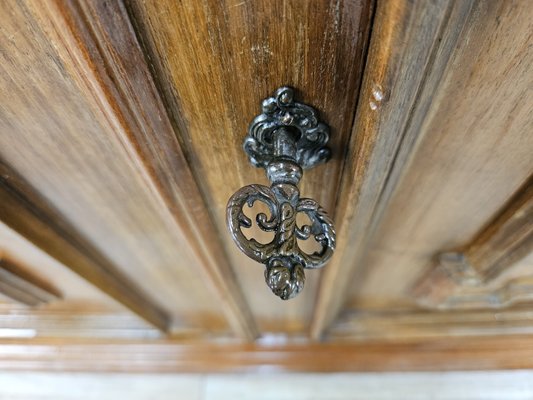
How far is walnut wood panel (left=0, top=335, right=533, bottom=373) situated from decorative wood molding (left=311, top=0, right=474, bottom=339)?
109 cm

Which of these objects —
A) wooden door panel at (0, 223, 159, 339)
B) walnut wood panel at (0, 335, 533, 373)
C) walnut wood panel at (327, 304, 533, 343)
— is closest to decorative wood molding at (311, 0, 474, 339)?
wooden door panel at (0, 223, 159, 339)

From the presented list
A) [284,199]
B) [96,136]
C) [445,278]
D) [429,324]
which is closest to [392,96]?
[284,199]

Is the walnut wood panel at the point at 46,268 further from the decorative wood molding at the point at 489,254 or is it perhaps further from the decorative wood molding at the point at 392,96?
the decorative wood molding at the point at 489,254

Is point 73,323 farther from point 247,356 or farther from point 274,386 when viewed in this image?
point 274,386

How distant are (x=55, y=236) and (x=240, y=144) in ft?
1.80

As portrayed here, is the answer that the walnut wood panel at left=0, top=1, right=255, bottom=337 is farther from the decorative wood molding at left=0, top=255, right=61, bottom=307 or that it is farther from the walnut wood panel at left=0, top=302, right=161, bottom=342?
the walnut wood panel at left=0, top=302, right=161, bottom=342

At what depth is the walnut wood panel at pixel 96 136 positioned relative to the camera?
0.44 meters

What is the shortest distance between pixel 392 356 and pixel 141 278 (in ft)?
3.61

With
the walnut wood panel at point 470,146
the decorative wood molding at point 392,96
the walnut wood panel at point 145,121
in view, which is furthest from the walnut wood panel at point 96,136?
the walnut wood panel at point 470,146

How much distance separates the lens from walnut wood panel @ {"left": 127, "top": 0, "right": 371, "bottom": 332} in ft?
1.43

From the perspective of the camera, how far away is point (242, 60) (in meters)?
0.49

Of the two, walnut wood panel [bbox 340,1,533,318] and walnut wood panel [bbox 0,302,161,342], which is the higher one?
walnut wood panel [bbox 0,302,161,342]

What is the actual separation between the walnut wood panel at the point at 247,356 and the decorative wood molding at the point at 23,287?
48 cm

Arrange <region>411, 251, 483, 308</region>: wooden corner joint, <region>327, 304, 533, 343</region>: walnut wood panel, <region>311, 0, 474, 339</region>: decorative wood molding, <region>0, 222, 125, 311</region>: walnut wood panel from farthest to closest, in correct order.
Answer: <region>327, 304, 533, 343</region>: walnut wood panel, <region>411, 251, 483, 308</region>: wooden corner joint, <region>0, 222, 125, 311</region>: walnut wood panel, <region>311, 0, 474, 339</region>: decorative wood molding
